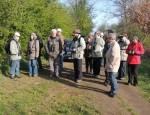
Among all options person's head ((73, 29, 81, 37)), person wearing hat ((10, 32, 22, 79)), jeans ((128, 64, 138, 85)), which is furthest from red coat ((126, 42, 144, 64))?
person wearing hat ((10, 32, 22, 79))

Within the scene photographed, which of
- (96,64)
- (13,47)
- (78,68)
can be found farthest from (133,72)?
(13,47)

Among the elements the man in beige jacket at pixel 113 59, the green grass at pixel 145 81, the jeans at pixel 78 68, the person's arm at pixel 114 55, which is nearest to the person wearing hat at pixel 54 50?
the jeans at pixel 78 68

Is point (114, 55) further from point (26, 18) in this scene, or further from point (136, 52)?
point (26, 18)

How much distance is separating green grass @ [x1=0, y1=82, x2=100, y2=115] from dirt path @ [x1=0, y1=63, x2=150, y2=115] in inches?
9.2

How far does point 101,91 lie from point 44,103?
2.16 meters

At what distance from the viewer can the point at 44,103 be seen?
8953mm

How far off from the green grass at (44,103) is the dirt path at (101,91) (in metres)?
0.23

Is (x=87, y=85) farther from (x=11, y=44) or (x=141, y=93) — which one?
(x=11, y=44)

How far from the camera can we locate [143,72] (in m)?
15.0

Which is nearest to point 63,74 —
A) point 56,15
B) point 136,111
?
point 136,111

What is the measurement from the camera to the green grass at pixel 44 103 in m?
8.37

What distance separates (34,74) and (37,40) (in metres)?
1.31

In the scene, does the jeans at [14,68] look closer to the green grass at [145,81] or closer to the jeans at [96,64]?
the jeans at [96,64]

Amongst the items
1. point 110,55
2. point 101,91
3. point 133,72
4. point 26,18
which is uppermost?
point 26,18
